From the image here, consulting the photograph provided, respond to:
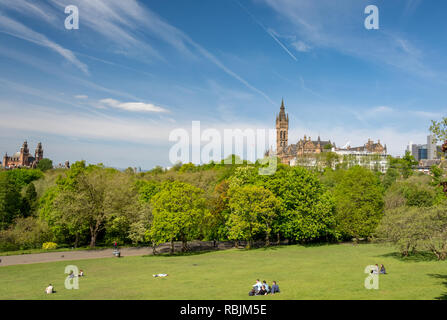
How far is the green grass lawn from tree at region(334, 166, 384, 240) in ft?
19.8

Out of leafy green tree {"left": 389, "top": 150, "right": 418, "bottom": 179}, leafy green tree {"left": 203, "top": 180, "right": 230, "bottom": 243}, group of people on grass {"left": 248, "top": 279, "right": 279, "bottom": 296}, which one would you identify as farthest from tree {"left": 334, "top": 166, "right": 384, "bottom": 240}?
leafy green tree {"left": 389, "top": 150, "right": 418, "bottom": 179}

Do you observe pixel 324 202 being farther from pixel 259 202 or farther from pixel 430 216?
pixel 430 216

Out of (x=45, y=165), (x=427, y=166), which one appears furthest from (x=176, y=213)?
(x=427, y=166)

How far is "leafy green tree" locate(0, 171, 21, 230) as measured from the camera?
61750mm

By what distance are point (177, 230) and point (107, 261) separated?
9.10m

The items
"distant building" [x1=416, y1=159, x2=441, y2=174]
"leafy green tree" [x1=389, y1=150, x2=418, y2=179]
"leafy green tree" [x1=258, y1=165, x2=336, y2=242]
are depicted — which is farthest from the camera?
"distant building" [x1=416, y1=159, x2=441, y2=174]

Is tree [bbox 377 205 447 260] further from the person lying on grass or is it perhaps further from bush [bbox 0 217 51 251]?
bush [bbox 0 217 51 251]

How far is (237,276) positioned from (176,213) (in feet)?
53.6

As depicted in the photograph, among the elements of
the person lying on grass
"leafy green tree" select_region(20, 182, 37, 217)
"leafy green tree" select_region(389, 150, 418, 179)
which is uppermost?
"leafy green tree" select_region(389, 150, 418, 179)

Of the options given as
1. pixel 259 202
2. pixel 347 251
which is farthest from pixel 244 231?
pixel 347 251

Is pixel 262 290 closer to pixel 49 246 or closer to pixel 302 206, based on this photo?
pixel 302 206

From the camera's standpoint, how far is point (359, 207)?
5047 centimetres
